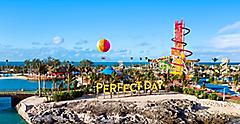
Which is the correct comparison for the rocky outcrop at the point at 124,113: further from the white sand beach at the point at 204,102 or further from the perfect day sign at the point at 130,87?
the perfect day sign at the point at 130,87

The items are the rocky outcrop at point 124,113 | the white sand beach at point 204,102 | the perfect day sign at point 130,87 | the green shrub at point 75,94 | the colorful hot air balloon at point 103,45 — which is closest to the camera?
the rocky outcrop at point 124,113

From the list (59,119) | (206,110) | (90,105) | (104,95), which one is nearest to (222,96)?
(206,110)

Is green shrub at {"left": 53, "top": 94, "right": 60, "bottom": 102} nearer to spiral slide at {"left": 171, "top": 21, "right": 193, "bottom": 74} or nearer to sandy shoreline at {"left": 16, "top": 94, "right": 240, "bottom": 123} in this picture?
sandy shoreline at {"left": 16, "top": 94, "right": 240, "bottom": 123}

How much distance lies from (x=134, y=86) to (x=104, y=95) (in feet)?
20.4

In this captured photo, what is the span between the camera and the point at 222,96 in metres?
56.2

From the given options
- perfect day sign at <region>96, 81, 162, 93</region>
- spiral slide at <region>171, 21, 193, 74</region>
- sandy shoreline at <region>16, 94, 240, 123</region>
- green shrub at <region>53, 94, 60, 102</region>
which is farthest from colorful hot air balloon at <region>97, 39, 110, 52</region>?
spiral slide at <region>171, 21, 193, 74</region>

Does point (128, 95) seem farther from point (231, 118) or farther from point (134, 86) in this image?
point (231, 118)

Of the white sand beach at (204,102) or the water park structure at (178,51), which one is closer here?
the white sand beach at (204,102)

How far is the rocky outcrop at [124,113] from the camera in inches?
1660

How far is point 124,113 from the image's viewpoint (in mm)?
43469

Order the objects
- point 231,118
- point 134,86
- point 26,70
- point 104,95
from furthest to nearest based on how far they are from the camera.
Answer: point 26,70 → point 134,86 → point 104,95 → point 231,118

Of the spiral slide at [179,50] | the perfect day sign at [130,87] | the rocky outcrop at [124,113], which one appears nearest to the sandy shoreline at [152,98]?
the rocky outcrop at [124,113]

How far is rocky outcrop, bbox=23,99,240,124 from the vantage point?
42.2 metres

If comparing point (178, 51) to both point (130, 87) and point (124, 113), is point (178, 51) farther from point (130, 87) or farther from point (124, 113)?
point (124, 113)
